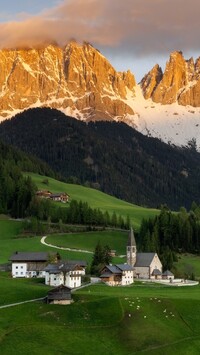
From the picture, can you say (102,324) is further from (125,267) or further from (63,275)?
(125,267)

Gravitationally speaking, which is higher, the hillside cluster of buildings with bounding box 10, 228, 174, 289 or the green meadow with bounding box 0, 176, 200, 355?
the hillside cluster of buildings with bounding box 10, 228, 174, 289

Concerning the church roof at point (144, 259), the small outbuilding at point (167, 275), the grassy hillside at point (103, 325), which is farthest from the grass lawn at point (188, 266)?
the grassy hillside at point (103, 325)

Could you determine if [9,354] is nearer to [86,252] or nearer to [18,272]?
[18,272]

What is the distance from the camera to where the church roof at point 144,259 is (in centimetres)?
17725

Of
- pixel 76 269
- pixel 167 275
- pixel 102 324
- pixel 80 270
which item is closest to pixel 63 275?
pixel 76 269

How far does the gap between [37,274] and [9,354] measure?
230ft

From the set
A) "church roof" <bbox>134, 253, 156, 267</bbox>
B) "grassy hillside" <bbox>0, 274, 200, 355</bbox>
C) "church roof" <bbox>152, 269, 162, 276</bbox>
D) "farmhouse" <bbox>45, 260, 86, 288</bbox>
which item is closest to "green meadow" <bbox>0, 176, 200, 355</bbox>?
"grassy hillside" <bbox>0, 274, 200, 355</bbox>

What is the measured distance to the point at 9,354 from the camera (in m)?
102

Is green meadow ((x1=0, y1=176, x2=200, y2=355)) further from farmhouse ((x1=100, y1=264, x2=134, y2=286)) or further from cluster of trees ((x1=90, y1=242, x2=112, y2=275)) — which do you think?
cluster of trees ((x1=90, y1=242, x2=112, y2=275))

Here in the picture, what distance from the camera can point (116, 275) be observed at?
520 ft

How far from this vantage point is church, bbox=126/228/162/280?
176250mm

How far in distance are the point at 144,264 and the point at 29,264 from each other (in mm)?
27628

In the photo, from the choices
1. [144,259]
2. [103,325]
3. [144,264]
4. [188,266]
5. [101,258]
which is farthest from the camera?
[188,266]

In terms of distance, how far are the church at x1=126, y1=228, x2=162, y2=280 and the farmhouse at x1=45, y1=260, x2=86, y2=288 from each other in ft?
80.7
